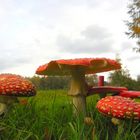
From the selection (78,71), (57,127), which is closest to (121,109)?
(57,127)

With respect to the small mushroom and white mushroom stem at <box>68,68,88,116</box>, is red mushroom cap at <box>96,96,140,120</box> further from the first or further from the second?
white mushroom stem at <box>68,68,88,116</box>

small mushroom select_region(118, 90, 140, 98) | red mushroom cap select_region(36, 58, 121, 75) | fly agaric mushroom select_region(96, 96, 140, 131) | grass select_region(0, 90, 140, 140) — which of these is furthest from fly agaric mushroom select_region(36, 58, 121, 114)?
fly agaric mushroom select_region(96, 96, 140, 131)

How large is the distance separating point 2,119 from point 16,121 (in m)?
0.17

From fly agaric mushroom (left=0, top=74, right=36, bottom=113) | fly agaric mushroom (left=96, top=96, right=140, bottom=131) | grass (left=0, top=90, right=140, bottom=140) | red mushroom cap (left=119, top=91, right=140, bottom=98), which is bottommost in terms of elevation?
grass (left=0, top=90, right=140, bottom=140)

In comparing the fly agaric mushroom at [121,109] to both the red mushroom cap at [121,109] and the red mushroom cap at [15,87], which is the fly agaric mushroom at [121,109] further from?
the red mushroom cap at [15,87]

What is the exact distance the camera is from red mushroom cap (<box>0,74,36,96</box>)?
3610 mm

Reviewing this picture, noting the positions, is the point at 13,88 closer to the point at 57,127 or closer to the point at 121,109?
the point at 57,127

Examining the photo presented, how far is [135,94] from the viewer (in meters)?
3.90

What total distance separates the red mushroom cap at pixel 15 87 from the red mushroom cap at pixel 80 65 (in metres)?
0.22

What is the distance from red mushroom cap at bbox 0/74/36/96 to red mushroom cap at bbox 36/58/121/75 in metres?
0.22

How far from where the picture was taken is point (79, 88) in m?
4.01

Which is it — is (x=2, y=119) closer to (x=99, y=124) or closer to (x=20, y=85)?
(x=20, y=85)

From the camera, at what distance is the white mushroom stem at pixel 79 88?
13.2 ft

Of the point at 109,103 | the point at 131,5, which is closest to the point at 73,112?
the point at 109,103
